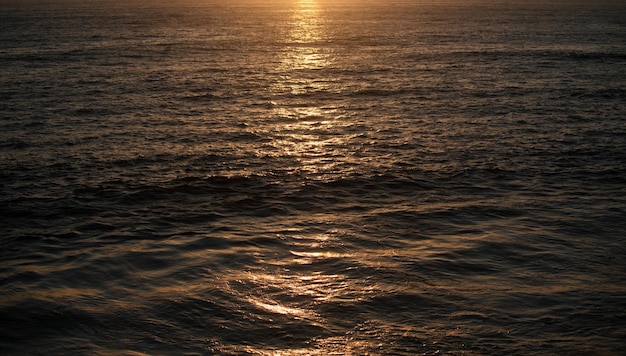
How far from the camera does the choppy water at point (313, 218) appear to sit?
1023cm

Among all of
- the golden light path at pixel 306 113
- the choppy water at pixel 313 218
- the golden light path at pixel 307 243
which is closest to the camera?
the choppy water at pixel 313 218

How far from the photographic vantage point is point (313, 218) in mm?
14820

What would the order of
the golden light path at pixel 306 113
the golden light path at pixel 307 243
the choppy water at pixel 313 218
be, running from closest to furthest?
the choppy water at pixel 313 218 → the golden light path at pixel 307 243 → the golden light path at pixel 306 113

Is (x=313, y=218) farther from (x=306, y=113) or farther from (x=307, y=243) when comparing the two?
(x=306, y=113)

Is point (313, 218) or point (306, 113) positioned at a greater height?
point (306, 113)

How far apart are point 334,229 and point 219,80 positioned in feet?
71.2

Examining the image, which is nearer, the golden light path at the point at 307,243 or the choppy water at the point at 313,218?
the choppy water at the point at 313,218

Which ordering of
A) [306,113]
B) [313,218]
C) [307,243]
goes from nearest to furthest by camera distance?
[307,243]
[313,218]
[306,113]

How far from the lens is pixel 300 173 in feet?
59.3

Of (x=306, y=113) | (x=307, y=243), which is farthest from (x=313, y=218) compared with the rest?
(x=306, y=113)

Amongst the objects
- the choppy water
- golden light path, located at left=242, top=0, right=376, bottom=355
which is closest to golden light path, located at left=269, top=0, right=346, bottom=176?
golden light path, located at left=242, top=0, right=376, bottom=355

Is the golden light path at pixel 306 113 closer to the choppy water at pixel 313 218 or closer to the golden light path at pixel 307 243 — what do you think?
the golden light path at pixel 307 243

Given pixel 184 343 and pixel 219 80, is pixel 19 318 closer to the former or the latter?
pixel 184 343

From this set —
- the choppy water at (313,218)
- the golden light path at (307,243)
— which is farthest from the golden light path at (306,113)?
the choppy water at (313,218)
